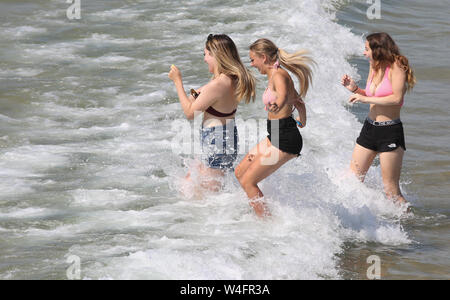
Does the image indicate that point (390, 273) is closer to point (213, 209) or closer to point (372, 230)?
Result: point (372, 230)

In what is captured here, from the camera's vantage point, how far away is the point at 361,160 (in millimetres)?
7523

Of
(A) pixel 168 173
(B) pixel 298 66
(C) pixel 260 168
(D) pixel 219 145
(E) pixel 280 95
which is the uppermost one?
(B) pixel 298 66

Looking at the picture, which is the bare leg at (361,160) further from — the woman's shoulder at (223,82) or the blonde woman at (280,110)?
the woman's shoulder at (223,82)

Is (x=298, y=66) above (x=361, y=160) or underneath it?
above

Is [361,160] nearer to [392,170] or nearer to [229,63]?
[392,170]

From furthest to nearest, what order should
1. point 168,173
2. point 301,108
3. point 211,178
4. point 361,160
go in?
point 168,173 → point 361,160 → point 211,178 → point 301,108

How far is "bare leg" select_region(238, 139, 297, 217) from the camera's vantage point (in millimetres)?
6562

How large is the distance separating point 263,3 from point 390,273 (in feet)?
43.6

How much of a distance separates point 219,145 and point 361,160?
158cm

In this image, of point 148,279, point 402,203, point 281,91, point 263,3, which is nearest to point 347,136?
point 402,203

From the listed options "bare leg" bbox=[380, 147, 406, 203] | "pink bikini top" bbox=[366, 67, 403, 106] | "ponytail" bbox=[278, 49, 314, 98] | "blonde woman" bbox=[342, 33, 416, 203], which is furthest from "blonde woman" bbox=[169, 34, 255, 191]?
"bare leg" bbox=[380, 147, 406, 203]

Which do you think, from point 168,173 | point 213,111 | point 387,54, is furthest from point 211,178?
point 387,54

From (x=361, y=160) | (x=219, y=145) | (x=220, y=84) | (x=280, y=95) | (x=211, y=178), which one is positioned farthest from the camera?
(x=361, y=160)
